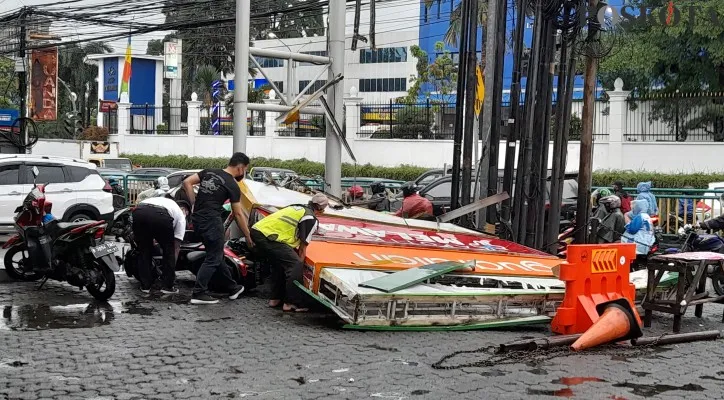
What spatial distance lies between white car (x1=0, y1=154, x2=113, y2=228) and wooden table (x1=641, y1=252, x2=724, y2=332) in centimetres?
1219

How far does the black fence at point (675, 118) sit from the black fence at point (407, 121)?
6.80 m

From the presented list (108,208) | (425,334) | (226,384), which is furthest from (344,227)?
(108,208)

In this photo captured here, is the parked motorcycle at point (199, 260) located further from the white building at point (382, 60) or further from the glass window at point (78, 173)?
the white building at point (382, 60)

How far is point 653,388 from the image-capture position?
23.3 feet

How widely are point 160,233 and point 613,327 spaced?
5329 millimetres

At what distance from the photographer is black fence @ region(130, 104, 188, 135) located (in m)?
46.1

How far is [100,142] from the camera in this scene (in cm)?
4516

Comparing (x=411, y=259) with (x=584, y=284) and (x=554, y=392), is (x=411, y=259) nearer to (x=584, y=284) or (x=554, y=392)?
(x=584, y=284)

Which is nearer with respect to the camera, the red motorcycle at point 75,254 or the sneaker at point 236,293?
the red motorcycle at point 75,254

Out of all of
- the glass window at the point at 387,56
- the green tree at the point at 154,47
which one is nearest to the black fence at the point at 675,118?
the glass window at the point at 387,56

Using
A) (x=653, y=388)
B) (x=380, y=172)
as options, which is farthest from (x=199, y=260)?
(x=380, y=172)

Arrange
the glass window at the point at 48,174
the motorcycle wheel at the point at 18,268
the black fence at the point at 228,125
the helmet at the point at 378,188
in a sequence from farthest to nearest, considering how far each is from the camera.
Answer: the black fence at the point at 228,125 < the helmet at the point at 378,188 < the glass window at the point at 48,174 < the motorcycle wheel at the point at 18,268

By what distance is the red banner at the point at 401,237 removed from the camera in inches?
444

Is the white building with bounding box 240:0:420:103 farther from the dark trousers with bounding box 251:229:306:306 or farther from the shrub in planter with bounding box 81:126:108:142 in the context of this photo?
the dark trousers with bounding box 251:229:306:306
